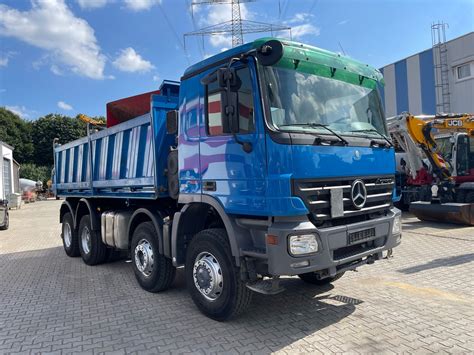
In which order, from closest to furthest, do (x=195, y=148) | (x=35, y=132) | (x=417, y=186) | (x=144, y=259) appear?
1. (x=195, y=148)
2. (x=144, y=259)
3. (x=417, y=186)
4. (x=35, y=132)

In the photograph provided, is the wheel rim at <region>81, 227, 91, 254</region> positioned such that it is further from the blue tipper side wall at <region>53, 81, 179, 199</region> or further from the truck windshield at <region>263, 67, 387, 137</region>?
the truck windshield at <region>263, 67, 387, 137</region>

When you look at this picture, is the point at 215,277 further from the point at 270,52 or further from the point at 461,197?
the point at 461,197

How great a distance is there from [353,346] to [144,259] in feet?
10.7

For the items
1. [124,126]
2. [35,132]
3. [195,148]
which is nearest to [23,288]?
[124,126]

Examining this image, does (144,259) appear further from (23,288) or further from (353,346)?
(353,346)

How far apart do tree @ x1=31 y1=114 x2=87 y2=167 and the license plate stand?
4613 cm

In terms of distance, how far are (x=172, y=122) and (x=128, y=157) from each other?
1436mm

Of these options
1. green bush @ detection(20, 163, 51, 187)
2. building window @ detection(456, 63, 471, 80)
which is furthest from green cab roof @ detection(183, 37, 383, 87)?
green bush @ detection(20, 163, 51, 187)

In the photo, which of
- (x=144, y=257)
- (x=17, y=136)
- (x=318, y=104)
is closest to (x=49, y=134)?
(x=17, y=136)

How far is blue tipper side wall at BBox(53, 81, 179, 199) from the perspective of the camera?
5406 millimetres

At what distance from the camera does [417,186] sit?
13.9 meters

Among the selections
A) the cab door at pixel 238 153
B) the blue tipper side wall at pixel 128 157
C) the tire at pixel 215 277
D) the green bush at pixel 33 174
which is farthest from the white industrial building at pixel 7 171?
the cab door at pixel 238 153

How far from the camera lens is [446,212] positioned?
1112 cm

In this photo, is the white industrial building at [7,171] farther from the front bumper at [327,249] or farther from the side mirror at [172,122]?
the front bumper at [327,249]
